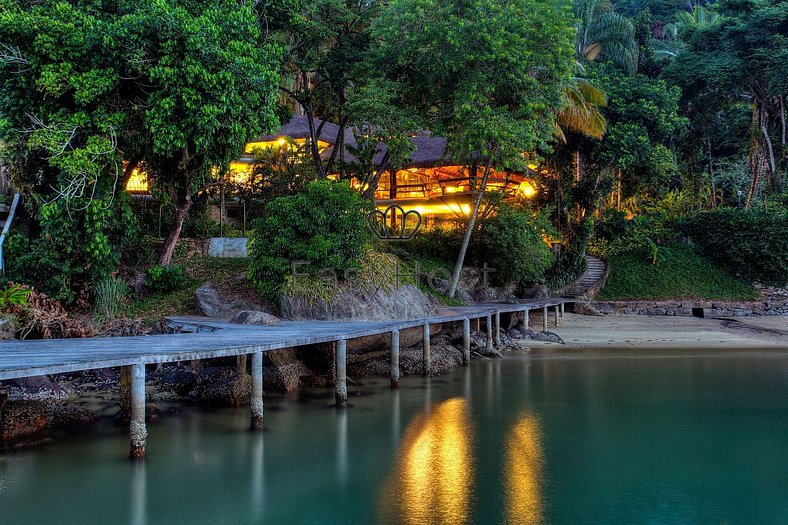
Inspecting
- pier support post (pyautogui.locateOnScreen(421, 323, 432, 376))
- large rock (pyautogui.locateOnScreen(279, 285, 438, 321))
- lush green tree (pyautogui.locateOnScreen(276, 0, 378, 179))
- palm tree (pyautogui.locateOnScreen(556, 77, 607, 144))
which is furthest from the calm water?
palm tree (pyautogui.locateOnScreen(556, 77, 607, 144))

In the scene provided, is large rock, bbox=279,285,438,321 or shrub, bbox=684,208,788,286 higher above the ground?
shrub, bbox=684,208,788,286

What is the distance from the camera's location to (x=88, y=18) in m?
12.1

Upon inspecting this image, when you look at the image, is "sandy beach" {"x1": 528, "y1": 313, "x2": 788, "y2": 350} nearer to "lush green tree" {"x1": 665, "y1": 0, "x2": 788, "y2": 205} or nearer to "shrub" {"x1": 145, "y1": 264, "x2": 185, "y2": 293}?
"lush green tree" {"x1": 665, "y1": 0, "x2": 788, "y2": 205}

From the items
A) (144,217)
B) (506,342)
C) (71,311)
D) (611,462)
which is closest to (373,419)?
(611,462)

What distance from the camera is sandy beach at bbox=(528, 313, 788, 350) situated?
61.0ft

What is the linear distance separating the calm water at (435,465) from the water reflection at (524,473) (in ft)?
0.09

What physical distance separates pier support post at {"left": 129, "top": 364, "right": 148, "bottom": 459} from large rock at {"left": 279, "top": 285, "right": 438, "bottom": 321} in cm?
561

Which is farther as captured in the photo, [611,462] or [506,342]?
[506,342]

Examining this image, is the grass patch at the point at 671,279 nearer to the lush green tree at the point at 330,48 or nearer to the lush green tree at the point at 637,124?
the lush green tree at the point at 637,124

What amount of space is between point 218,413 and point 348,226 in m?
5.01

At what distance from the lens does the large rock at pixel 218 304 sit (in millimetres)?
13430

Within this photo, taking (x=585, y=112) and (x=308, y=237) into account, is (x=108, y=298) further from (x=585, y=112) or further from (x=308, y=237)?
(x=585, y=112)

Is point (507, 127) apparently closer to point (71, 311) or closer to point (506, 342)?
point (506, 342)

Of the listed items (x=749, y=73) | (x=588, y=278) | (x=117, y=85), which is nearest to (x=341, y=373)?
(x=117, y=85)
